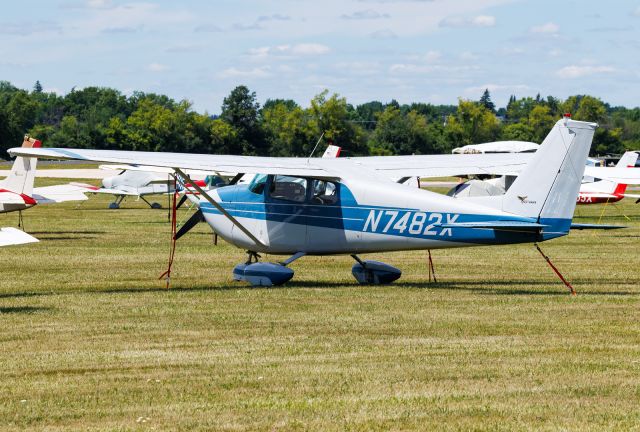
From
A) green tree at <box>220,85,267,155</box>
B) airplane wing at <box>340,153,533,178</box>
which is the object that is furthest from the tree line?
airplane wing at <box>340,153,533,178</box>

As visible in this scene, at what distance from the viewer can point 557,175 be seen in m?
14.6

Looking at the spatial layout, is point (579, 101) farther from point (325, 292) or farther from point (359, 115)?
point (325, 292)

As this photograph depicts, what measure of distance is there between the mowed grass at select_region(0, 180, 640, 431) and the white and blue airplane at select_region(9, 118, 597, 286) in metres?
0.67

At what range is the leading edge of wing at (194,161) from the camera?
575 inches

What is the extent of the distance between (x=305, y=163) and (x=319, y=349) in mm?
6127

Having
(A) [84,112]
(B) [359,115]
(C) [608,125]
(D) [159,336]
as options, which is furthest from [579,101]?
(D) [159,336]

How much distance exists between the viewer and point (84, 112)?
147 metres

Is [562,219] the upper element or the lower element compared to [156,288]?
upper

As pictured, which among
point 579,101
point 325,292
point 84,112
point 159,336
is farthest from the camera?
point 84,112

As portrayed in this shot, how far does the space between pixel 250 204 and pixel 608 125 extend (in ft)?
385

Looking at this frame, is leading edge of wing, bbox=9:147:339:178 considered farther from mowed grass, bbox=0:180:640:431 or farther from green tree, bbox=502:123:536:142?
green tree, bbox=502:123:536:142

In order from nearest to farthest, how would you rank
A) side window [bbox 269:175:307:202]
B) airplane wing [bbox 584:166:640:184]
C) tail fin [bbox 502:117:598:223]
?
tail fin [bbox 502:117:598:223]
side window [bbox 269:175:307:202]
airplane wing [bbox 584:166:640:184]

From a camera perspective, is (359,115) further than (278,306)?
Yes

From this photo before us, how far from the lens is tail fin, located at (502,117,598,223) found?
14.5m
